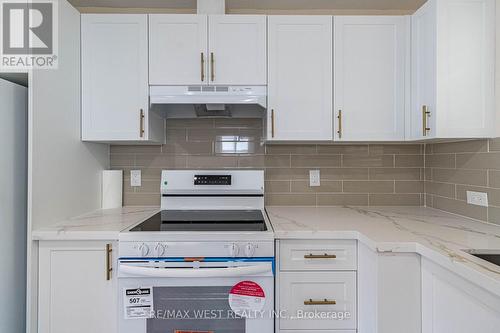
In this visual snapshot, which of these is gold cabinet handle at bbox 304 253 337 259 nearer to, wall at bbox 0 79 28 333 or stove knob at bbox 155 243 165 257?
stove knob at bbox 155 243 165 257

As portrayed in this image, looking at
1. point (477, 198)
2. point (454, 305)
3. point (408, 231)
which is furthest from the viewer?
point (477, 198)

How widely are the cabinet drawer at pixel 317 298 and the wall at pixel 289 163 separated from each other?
791 millimetres

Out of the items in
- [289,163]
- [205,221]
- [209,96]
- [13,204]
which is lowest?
[205,221]

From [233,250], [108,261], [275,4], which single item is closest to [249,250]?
[233,250]

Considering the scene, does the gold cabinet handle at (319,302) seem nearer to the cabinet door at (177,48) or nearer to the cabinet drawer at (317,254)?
the cabinet drawer at (317,254)

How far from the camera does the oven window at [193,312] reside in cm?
158

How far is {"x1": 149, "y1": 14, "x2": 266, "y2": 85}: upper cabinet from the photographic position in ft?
6.49

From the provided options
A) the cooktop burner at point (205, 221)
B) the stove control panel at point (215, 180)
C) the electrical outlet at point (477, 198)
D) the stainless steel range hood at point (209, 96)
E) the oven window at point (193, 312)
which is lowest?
the oven window at point (193, 312)

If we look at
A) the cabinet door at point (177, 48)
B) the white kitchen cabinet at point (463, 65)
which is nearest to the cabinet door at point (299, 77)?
the cabinet door at point (177, 48)

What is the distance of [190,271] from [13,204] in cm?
94

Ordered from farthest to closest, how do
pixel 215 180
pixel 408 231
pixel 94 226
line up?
pixel 215 180
pixel 94 226
pixel 408 231

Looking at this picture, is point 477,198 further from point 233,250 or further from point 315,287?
point 233,250

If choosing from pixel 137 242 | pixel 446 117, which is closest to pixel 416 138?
pixel 446 117

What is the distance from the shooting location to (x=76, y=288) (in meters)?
1.61
